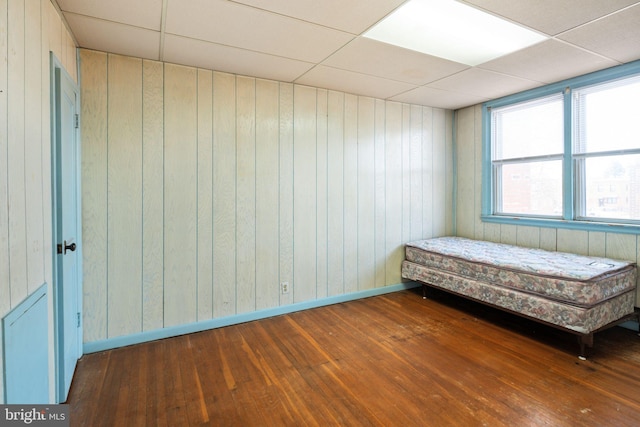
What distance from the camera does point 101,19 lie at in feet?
6.92

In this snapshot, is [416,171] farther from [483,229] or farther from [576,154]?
[576,154]

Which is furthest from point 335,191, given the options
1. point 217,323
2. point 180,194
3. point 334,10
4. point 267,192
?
point 334,10

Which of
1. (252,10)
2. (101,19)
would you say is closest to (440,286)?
(252,10)

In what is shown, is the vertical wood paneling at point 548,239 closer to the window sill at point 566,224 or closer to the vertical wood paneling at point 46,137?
the window sill at point 566,224

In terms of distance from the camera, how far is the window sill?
296 centimetres

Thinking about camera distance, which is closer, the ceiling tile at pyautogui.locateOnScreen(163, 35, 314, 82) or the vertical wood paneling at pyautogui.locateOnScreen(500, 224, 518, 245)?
the ceiling tile at pyautogui.locateOnScreen(163, 35, 314, 82)

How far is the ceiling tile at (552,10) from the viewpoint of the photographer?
196 cm

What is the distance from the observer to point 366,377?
226 cm

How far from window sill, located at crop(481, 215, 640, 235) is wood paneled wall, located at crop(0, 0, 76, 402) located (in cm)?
434

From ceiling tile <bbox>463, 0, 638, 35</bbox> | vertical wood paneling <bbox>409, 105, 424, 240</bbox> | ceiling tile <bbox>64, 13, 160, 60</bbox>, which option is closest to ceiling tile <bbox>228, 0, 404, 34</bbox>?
ceiling tile <bbox>463, 0, 638, 35</bbox>

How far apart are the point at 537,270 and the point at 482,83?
1997mm

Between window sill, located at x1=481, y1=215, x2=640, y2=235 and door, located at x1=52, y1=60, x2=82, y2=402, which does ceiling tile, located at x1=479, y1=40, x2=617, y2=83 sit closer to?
window sill, located at x1=481, y1=215, x2=640, y2=235

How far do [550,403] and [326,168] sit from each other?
2.72 m

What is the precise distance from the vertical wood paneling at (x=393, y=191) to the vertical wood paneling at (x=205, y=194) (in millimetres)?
2152
